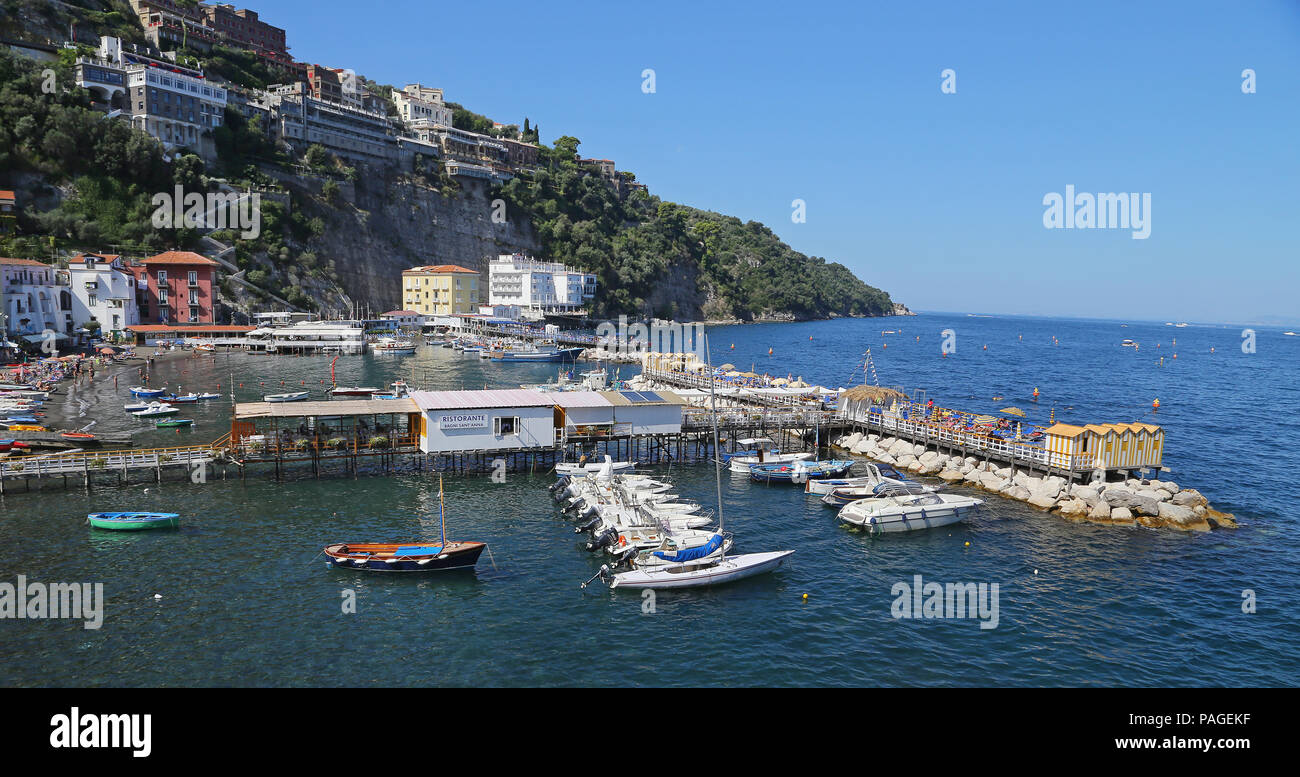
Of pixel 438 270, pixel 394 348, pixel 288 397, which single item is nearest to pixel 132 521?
pixel 288 397

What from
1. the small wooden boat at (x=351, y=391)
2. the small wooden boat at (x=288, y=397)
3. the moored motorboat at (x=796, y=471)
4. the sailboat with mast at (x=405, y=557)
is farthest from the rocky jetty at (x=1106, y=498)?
the small wooden boat at (x=288, y=397)

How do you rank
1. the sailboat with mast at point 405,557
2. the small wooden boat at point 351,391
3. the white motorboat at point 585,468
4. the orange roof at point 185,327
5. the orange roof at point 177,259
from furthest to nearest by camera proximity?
the orange roof at point 177,259
the orange roof at point 185,327
the small wooden boat at point 351,391
the white motorboat at point 585,468
the sailboat with mast at point 405,557

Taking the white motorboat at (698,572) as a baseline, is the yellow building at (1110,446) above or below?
above

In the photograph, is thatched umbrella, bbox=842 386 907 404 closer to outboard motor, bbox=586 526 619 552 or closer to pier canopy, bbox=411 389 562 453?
pier canopy, bbox=411 389 562 453

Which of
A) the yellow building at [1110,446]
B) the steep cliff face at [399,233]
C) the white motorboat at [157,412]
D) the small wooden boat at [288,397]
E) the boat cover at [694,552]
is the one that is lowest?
the boat cover at [694,552]

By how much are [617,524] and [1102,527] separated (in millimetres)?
25480

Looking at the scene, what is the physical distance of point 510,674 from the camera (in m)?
24.6

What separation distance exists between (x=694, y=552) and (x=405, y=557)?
39.8ft

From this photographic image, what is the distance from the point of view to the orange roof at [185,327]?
352 ft

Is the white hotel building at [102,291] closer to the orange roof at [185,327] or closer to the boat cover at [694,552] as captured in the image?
the orange roof at [185,327]

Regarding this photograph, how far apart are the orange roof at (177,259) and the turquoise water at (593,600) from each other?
82859 millimetres

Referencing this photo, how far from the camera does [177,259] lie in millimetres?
113312

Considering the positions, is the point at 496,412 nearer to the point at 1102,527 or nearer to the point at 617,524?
the point at 617,524

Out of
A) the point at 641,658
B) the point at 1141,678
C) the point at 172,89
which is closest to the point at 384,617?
the point at 641,658
